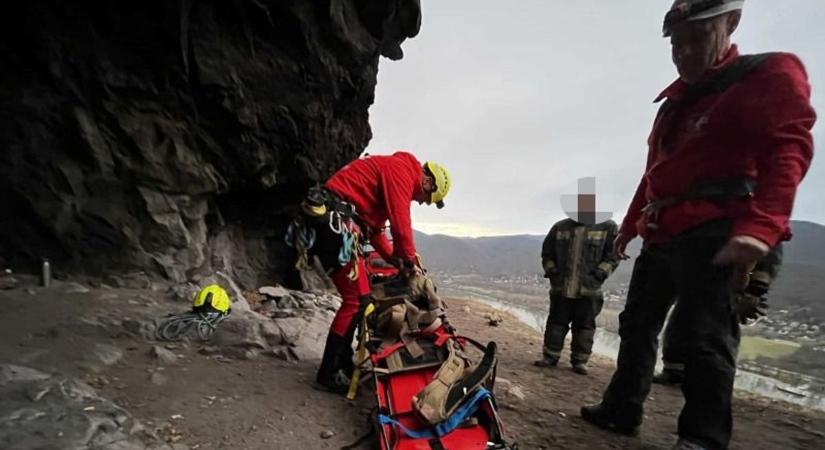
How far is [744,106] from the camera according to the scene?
6.52 feet

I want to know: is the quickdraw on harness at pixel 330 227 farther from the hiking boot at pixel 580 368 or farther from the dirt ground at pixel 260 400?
the hiking boot at pixel 580 368

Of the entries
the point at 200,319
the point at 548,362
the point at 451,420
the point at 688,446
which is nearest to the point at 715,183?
the point at 688,446

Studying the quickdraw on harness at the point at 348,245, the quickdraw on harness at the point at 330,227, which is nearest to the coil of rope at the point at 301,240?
the quickdraw on harness at the point at 330,227

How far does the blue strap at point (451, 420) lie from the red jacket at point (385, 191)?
118 centimetres

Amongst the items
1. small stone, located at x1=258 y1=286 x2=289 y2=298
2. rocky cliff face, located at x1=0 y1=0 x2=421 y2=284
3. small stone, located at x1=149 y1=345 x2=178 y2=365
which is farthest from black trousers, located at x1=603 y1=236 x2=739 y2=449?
small stone, located at x1=258 y1=286 x2=289 y2=298

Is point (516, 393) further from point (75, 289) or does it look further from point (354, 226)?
point (75, 289)

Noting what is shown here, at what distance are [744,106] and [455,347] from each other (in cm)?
207

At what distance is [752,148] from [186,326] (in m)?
4.66

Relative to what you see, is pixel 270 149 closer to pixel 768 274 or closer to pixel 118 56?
pixel 118 56

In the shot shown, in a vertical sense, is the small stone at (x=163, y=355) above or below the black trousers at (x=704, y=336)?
below

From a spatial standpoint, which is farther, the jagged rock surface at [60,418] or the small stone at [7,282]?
the small stone at [7,282]

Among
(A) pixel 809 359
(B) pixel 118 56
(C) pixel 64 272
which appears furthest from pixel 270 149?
(A) pixel 809 359

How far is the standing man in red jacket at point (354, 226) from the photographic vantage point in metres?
3.15

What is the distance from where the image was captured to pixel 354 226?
3.35 meters
